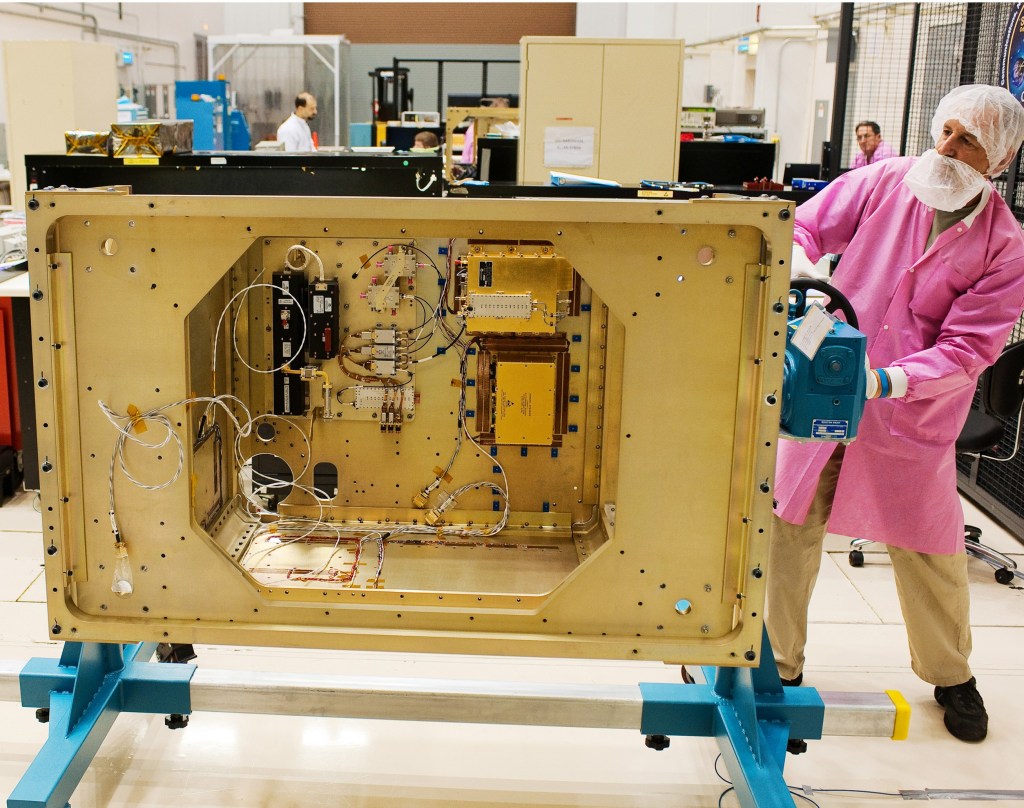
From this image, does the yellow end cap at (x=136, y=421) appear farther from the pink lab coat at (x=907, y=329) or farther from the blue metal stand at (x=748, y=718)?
the pink lab coat at (x=907, y=329)

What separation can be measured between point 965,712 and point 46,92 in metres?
5.62

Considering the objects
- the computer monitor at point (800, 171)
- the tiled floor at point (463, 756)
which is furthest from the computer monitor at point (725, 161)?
the tiled floor at point (463, 756)

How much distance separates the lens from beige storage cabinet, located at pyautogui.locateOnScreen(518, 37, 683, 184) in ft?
14.3

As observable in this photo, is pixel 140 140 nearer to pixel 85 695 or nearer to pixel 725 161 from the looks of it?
pixel 85 695

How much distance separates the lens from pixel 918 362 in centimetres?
201

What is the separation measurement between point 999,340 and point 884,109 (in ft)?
18.2

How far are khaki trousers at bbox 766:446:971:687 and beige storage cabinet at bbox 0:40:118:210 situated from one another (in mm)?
4757

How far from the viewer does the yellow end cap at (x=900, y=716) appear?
6.36 feet

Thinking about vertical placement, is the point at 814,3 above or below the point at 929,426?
above

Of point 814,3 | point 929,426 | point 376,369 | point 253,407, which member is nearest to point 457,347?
point 376,369

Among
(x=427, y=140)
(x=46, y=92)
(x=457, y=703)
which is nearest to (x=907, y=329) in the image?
(x=457, y=703)

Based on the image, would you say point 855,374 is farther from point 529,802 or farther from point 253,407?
point 253,407

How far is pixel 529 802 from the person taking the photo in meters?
2.09

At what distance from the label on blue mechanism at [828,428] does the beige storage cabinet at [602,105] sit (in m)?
2.95
